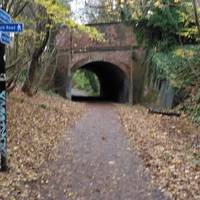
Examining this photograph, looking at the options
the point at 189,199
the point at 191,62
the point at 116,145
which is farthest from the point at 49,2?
the point at 191,62

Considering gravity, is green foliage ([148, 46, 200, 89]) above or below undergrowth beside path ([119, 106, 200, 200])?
above

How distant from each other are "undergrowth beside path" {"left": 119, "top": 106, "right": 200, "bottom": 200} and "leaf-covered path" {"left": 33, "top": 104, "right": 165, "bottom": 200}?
27 centimetres

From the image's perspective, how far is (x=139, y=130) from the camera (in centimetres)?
1451

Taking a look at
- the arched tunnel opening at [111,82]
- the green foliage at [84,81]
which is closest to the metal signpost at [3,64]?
the arched tunnel opening at [111,82]

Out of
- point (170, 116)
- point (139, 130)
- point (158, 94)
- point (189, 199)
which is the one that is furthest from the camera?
point (158, 94)

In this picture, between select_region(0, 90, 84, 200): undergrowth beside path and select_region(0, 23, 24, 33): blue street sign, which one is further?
select_region(0, 23, 24, 33): blue street sign

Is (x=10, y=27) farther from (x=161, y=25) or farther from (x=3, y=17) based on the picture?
(x=161, y=25)

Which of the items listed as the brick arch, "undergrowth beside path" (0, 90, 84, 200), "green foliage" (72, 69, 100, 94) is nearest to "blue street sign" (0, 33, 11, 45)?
"undergrowth beside path" (0, 90, 84, 200)

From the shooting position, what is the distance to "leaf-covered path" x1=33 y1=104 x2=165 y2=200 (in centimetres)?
764

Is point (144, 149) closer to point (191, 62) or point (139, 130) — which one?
point (139, 130)

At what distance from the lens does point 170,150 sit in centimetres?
1134

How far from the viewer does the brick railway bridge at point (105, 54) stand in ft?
92.1

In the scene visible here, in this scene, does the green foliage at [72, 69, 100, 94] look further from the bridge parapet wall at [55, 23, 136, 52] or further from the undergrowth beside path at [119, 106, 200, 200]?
the undergrowth beside path at [119, 106, 200, 200]

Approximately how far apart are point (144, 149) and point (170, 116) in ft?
25.1
